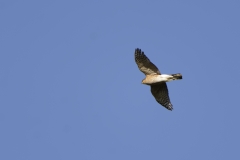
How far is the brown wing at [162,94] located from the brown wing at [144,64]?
1251 millimetres

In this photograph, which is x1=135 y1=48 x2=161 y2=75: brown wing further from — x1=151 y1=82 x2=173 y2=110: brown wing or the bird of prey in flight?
x1=151 y1=82 x2=173 y2=110: brown wing

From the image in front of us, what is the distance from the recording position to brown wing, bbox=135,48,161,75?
27.2 m

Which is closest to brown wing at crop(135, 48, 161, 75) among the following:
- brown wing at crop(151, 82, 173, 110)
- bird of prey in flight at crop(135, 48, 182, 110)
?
bird of prey in flight at crop(135, 48, 182, 110)

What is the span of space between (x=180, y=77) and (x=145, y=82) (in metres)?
2.04

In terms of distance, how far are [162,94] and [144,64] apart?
2.41 meters

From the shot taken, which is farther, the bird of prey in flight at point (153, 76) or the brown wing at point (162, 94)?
the brown wing at point (162, 94)

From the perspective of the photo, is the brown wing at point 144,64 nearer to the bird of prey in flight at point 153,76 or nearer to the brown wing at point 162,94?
the bird of prey in flight at point 153,76

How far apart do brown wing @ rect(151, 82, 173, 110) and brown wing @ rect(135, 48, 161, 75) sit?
1.25m

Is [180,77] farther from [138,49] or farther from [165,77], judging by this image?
[138,49]

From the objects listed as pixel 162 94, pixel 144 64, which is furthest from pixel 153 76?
pixel 162 94

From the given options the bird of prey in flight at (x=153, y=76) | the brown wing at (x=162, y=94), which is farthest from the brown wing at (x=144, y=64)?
the brown wing at (x=162, y=94)

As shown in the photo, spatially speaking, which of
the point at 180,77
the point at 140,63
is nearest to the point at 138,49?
the point at 140,63

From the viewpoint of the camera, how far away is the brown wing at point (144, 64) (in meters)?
27.2

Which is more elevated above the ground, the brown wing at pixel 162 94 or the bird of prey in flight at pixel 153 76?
the bird of prey in flight at pixel 153 76
